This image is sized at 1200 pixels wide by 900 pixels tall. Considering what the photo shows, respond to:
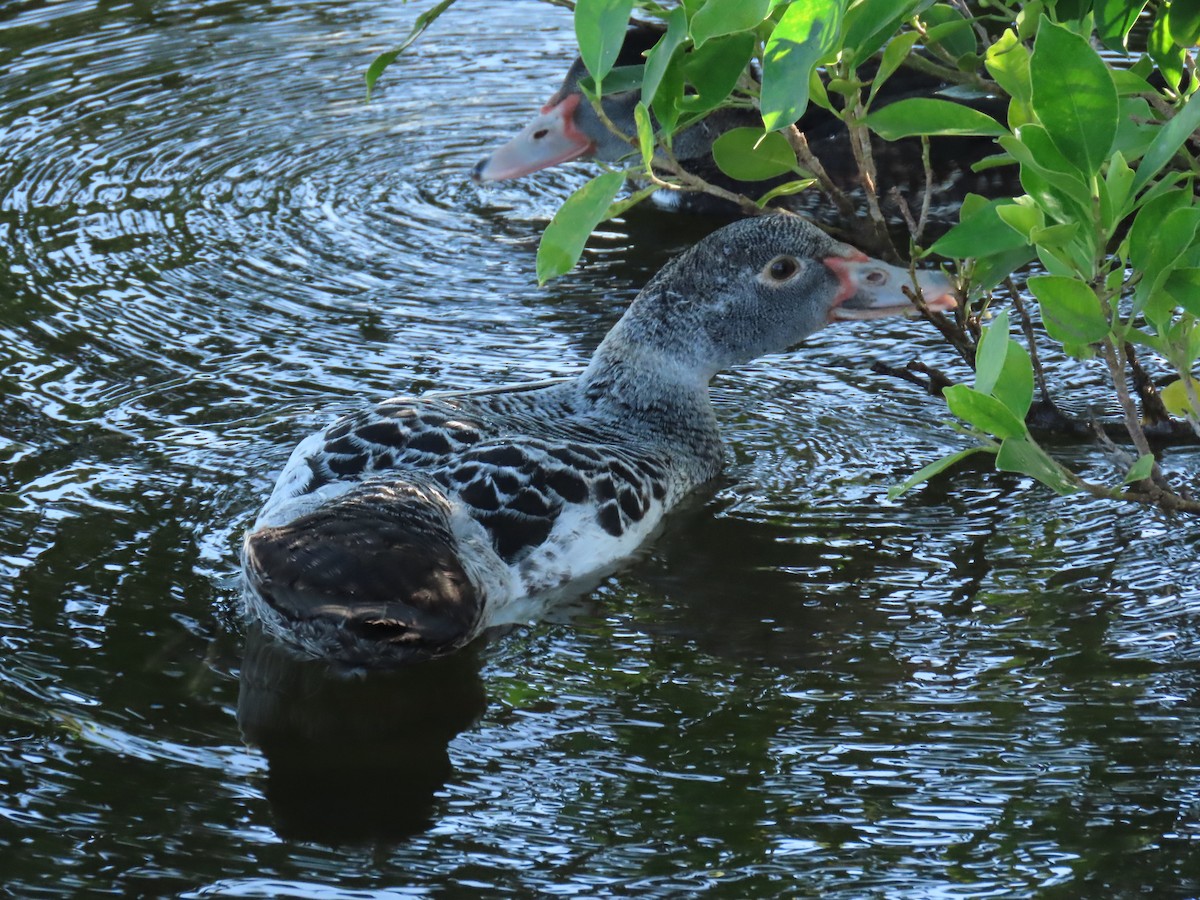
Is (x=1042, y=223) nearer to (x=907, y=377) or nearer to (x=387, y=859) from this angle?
(x=387, y=859)

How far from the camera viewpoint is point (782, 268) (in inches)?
208

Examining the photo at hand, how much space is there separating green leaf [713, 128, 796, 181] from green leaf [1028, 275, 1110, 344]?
1.08 m

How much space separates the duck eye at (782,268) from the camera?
17.2 feet

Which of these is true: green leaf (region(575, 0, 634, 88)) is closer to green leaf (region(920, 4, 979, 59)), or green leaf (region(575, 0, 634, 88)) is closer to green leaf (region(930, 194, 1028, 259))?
green leaf (region(930, 194, 1028, 259))

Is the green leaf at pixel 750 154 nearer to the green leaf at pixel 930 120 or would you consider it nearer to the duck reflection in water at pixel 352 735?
the green leaf at pixel 930 120

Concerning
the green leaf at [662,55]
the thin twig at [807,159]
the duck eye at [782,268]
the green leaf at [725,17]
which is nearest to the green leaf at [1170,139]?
the green leaf at [725,17]

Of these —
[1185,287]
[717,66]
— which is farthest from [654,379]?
[1185,287]

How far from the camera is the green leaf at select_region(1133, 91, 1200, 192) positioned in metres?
2.56

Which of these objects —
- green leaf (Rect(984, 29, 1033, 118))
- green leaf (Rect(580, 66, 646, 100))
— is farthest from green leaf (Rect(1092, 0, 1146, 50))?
green leaf (Rect(580, 66, 646, 100))

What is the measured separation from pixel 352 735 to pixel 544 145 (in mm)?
4133

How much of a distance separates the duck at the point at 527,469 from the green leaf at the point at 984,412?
136 centimetres

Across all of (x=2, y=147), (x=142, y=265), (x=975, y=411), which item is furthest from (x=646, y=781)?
(x=2, y=147)

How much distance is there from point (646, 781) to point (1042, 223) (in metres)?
1.42

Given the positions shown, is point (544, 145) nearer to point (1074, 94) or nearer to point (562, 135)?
point (562, 135)
